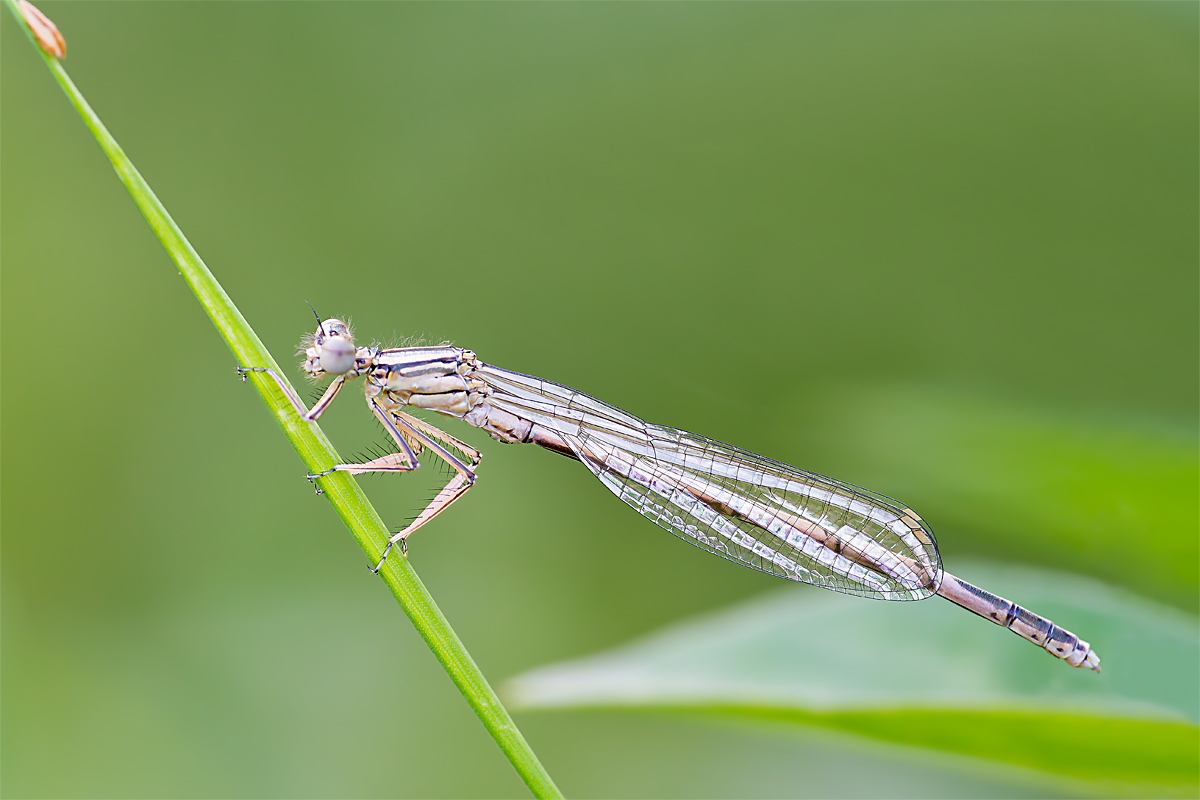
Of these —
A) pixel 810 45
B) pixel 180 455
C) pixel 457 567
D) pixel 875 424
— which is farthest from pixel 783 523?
pixel 810 45

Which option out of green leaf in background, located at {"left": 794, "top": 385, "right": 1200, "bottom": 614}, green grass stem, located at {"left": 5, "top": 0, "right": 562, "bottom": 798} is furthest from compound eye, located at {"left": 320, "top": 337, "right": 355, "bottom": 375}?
green leaf in background, located at {"left": 794, "top": 385, "right": 1200, "bottom": 614}

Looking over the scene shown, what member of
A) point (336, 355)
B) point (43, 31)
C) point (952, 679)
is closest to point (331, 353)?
point (336, 355)

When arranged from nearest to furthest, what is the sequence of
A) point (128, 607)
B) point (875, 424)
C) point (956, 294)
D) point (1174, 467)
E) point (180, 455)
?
1. point (1174, 467)
2. point (875, 424)
3. point (128, 607)
4. point (180, 455)
5. point (956, 294)

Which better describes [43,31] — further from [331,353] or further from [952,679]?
[952,679]

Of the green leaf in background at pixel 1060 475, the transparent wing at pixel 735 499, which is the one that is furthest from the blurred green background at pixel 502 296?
the green leaf in background at pixel 1060 475

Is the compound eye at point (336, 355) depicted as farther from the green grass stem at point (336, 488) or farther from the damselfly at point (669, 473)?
the green grass stem at point (336, 488)

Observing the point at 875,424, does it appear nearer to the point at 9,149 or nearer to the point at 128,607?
the point at 128,607
